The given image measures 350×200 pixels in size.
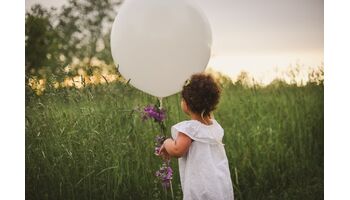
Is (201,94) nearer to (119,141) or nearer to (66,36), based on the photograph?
(119,141)

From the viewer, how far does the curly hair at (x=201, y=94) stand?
108 inches

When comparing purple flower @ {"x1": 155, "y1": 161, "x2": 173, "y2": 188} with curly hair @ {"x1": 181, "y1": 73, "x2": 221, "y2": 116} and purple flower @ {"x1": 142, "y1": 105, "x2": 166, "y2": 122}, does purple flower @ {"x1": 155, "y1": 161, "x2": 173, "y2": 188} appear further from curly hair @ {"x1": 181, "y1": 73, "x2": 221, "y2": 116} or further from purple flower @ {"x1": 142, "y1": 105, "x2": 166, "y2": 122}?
curly hair @ {"x1": 181, "y1": 73, "x2": 221, "y2": 116}

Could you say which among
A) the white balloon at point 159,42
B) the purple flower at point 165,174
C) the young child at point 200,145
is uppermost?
the white balloon at point 159,42

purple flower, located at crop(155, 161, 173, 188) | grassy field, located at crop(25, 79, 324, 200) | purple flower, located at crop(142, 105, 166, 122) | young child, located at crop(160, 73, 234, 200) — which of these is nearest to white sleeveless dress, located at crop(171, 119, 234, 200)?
young child, located at crop(160, 73, 234, 200)

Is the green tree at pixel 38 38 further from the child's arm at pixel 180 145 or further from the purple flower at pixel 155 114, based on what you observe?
the child's arm at pixel 180 145

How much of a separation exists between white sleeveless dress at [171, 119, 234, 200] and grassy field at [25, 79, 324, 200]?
698 millimetres

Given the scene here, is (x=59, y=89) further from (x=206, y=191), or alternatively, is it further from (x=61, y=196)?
(x=206, y=191)

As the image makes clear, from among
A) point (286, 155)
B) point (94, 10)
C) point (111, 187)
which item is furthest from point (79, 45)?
point (286, 155)

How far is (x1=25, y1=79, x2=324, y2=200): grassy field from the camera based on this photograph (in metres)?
3.43

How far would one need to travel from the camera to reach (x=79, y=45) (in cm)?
341

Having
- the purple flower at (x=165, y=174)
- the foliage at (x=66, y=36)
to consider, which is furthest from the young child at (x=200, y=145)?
the foliage at (x=66, y=36)

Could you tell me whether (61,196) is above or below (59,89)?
below
